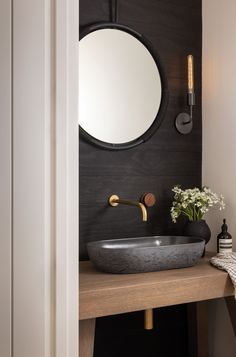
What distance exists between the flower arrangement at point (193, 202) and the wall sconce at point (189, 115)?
354 millimetres

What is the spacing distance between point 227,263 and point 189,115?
90cm

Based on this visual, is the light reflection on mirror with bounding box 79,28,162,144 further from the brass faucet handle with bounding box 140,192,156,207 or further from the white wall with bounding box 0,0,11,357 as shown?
the white wall with bounding box 0,0,11,357

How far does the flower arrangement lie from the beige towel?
264 millimetres

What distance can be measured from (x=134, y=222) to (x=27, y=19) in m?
1.35

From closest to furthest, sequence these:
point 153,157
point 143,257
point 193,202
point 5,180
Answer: point 5,180, point 143,257, point 193,202, point 153,157

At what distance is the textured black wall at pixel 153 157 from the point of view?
224 cm

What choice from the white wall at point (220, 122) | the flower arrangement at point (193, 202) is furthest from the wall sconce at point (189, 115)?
the flower arrangement at point (193, 202)

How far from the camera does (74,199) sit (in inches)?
51.2

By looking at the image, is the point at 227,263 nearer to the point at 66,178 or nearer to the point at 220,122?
the point at 220,122

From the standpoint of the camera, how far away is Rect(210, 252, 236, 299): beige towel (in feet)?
6.27

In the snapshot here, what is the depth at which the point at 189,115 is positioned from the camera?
2.53 m

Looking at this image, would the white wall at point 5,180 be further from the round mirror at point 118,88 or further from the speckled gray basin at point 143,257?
the round mirror at point 118,88

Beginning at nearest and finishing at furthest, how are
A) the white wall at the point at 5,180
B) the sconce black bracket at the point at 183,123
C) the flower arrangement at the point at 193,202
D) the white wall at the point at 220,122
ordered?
the white wall at the point at 5,180, the flower arrangement at the point at 193,202, the white wall at the point at 220,122, the sconce black bracket at the point at 183,123

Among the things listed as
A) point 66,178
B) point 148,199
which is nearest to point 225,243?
point 148,199
